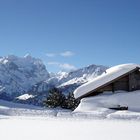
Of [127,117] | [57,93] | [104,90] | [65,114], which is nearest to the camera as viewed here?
[127,117]

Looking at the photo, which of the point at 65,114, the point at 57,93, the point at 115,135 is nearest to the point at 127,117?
the point at 65,114

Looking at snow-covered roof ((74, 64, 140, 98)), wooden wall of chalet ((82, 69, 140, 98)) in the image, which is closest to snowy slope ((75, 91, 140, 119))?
snow-covered roof ((74, 64, 140, 98))

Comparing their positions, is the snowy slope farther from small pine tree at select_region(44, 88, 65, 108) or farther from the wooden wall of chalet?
small pine tree at select_region(44, 88, 65, 108)

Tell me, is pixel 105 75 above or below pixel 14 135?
above

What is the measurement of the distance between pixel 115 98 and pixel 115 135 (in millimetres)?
13029

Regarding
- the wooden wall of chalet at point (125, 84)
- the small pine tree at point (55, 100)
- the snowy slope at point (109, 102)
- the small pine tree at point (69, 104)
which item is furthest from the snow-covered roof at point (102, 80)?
the small pine tree at point (55, 100)

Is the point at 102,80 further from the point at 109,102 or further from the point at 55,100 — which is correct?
the point at 55,100

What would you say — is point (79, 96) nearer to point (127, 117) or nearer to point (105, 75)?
point (105, 75)

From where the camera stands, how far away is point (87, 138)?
1036cm

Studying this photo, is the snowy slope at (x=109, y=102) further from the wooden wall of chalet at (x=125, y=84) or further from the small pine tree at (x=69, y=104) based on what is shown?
the small pine tree at (x=69, y=104)

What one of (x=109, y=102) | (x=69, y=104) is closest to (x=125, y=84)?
(x=109, y=102)

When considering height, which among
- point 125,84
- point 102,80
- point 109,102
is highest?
point 102,80

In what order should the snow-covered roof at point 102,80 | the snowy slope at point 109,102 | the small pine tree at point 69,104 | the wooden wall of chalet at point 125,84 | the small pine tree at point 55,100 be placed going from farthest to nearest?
the small pine tree at point 55,100, the small pine tree at point 69,104, the wooden wall of chalet at point 125,84, the snow-covered roof at point 102,80, the snowy slope at point 109,102

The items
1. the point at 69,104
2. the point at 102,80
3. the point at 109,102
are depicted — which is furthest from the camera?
the point at 69,104
